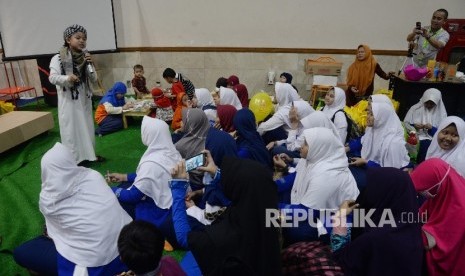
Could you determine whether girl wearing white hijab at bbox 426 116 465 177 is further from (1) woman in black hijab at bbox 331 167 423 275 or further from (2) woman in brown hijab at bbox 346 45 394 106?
(2) woman in brown hijab at bbox 346 45 394 106

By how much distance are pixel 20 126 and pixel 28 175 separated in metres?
0.92

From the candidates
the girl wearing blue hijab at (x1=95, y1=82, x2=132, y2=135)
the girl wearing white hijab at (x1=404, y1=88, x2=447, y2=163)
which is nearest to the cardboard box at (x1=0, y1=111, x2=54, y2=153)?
the girl wearing blue hijab at (x1=95, y1=82, x2=132, y2=135)

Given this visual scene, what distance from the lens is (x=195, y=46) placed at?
22.8 feet

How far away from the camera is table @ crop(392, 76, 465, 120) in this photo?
4.34m

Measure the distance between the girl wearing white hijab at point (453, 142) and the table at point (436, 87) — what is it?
1.97 meters

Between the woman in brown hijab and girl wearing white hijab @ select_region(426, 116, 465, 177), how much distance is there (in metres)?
2.61

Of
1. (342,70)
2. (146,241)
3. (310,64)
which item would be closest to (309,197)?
(146,241)

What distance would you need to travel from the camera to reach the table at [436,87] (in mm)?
4344

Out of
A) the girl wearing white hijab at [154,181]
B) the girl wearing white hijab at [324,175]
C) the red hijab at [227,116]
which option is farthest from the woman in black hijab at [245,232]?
the red hijab at [227,116]

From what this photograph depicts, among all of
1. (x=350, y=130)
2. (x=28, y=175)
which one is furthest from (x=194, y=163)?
(x=28, y=175)

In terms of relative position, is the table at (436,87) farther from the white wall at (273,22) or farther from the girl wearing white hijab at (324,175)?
the girl wearing white hijab at (324,175)

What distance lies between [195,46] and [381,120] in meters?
4.86

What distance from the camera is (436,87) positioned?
14.3 ft

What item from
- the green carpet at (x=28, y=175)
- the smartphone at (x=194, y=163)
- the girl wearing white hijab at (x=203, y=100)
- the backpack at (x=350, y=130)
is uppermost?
the smartphone at (x=194, y=163)
